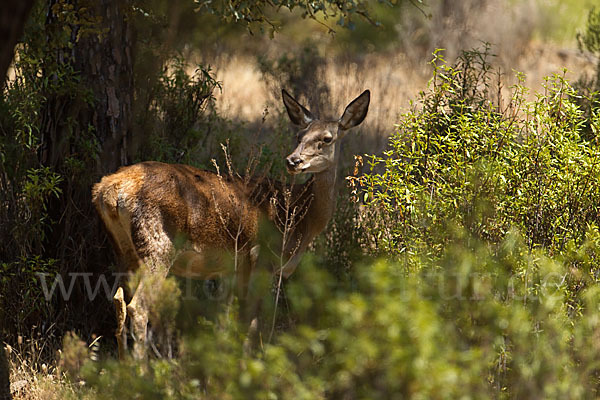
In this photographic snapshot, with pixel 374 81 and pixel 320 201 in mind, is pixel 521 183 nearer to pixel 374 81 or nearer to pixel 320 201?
pixel 320 201

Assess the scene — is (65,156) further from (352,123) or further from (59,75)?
(352,123)

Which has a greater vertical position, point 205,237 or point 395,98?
point 395,98

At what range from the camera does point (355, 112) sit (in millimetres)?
7164

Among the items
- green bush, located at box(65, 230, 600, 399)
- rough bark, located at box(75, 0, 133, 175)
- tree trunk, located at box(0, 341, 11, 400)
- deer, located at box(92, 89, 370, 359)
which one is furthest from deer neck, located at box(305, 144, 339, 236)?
tree trunk, located at box(0, 341, 11, 400)

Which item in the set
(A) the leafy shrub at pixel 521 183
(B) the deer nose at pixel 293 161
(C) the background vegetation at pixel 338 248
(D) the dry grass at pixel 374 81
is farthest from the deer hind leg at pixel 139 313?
(D) the dry grass at pixel 374 81

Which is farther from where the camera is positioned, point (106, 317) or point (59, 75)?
point (106, 317)

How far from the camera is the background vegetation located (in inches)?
143

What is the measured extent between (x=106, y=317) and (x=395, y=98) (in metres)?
7.73

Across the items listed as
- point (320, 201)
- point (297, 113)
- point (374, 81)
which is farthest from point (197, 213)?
point (374, 81)

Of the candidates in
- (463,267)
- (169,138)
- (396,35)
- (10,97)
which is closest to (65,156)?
(10,97)

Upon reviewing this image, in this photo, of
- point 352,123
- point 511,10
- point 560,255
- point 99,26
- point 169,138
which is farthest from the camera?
point 511,10

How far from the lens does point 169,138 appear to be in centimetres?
820

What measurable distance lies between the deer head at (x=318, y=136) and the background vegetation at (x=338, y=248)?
355 mm

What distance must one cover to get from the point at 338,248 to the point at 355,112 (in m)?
1.42
